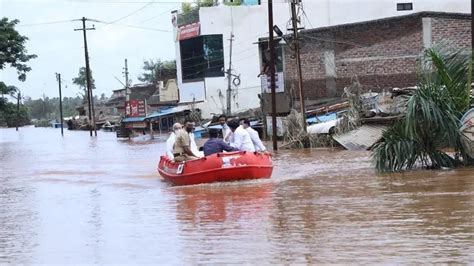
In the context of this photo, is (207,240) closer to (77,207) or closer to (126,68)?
(77,207)

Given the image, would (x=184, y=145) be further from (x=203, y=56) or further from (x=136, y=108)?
(x=136, y=108)

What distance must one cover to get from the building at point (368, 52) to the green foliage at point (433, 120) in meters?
18.4

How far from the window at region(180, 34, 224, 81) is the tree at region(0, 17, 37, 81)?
12.5m

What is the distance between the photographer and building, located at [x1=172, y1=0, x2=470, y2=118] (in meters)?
53.3

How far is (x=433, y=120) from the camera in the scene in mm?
15812

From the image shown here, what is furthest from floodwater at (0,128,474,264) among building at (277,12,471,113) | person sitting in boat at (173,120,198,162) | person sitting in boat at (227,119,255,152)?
building at (277,12,471,113)

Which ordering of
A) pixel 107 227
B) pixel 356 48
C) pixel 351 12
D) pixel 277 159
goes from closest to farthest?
pixel 107 227
pixel 277 159
pixel 356 48
pixel 351 12

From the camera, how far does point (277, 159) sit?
25.3m

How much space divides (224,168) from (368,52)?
23.3 metres

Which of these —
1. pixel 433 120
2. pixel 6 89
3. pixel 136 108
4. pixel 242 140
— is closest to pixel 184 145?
pixel 242 140

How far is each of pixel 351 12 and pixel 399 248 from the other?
1855 inches

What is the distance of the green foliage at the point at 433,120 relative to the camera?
1590cm

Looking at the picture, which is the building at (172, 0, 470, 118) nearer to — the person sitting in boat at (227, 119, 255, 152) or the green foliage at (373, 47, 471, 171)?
the person sitting in boat at (227, 119, 255, 152)

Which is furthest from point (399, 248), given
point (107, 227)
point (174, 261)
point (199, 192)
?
point (199, 192)
